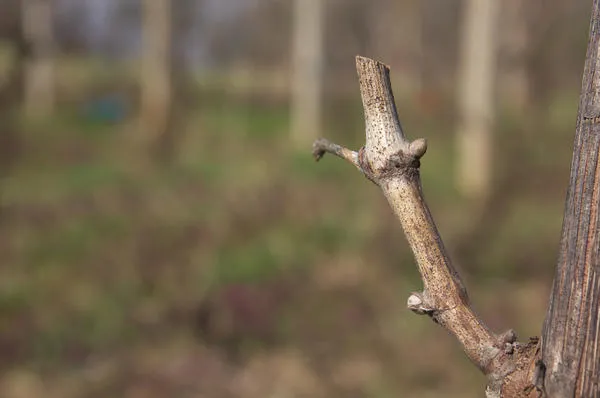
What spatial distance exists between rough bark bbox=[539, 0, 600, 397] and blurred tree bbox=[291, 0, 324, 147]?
12915 millimetres

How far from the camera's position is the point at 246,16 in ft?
79.0

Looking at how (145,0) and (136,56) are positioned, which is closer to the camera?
(145,0)

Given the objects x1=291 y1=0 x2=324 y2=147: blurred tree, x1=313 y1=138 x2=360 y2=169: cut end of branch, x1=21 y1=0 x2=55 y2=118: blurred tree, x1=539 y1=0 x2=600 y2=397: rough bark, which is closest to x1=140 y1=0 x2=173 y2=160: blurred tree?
x1=291 y1=0 x2=324 y2=147: blurred tree

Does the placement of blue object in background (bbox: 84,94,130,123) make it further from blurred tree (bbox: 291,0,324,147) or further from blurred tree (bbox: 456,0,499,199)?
blurred tree (bbox: 456,0,499,199)

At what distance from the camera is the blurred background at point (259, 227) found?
4887mm

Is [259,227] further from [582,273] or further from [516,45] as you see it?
[582,273]

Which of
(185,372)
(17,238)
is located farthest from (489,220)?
(17,238)

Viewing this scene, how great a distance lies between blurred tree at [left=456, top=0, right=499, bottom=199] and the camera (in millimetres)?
8469

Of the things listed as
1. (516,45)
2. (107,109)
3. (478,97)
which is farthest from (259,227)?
(107,109)

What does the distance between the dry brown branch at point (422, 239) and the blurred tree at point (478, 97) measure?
7630mm

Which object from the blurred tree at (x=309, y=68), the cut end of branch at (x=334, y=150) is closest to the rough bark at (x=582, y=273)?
the cut end of branch at (x=334, y=150)

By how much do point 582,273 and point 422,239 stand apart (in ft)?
0.63

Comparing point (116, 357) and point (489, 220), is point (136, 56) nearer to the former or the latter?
point (489, 220)

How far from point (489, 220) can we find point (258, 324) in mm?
3282
